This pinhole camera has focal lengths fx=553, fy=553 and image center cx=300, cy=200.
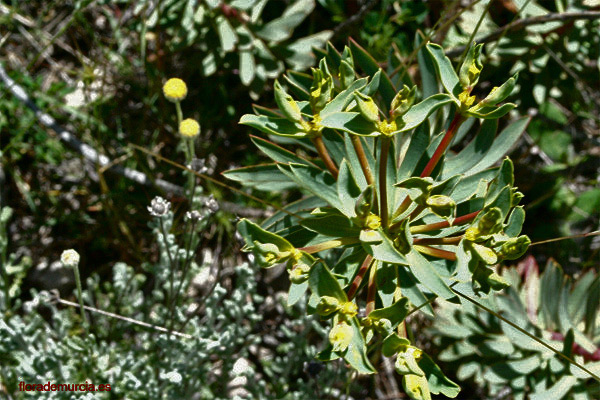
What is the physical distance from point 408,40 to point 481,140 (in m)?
1.17

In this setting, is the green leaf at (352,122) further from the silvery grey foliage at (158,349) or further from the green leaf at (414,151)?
the silvery grey foliage at (158,349)

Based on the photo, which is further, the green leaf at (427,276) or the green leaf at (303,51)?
the green leaf at (303,51)

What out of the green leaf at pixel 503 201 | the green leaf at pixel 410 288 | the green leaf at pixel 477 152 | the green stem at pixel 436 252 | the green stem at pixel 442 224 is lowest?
the green leaf at pixel 410 288

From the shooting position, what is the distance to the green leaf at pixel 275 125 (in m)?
1.59

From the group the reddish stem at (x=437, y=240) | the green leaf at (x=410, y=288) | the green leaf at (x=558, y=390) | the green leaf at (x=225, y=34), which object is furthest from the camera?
the green leaf at (x=225, y=34)

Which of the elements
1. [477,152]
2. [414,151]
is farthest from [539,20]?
[414,151]

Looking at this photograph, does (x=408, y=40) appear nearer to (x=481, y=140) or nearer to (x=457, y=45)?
(x=457, y=45)

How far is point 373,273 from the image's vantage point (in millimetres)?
1744

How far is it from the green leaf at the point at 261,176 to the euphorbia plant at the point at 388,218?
4.4 inches

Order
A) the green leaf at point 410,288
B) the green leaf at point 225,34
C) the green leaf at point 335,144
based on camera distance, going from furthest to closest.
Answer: the green leaf at point 225,34, the green leaf at point 335,144, the green leaf at point 410,288

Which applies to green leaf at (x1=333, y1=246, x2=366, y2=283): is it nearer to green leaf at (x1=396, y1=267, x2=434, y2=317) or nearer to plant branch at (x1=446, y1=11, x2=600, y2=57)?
green leaf at (x1=396, y1=267, x2=434, y2=317)

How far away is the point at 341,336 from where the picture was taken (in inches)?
55.5

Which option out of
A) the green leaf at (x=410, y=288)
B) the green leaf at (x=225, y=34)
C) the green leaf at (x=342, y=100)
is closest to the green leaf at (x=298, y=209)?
the green leaf at (x=410, y=288)

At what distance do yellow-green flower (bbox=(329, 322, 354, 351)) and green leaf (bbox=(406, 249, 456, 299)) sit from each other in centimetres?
26
